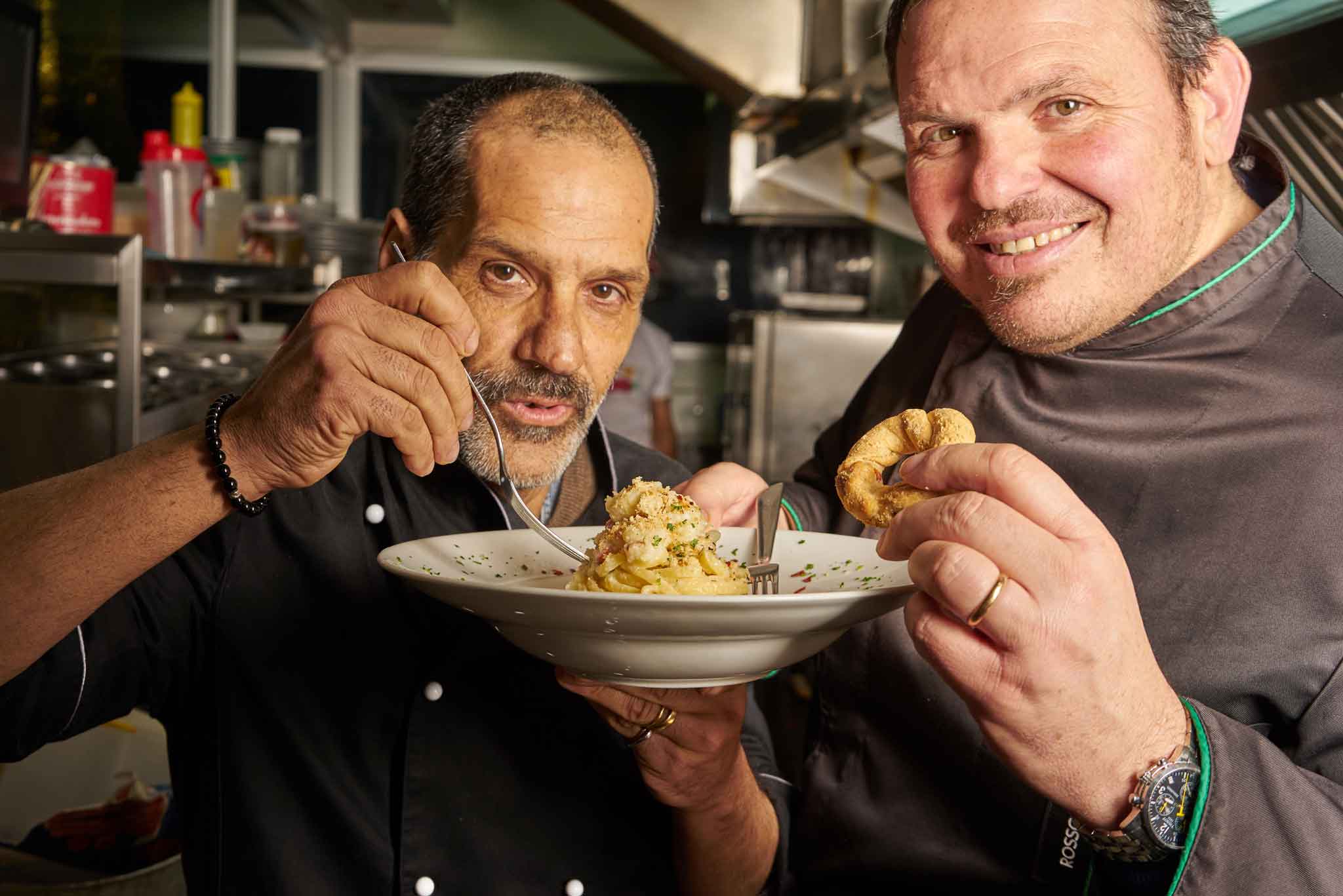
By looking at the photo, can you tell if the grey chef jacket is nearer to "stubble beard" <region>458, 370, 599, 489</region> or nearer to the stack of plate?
"stubble beard" <region>458, 370, 599, 489</region>

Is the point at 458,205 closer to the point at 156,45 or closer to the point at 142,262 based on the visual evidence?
the point at 142,262

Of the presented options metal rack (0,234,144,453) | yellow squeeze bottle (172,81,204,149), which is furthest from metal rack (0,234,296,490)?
yellow squeeze bottle (172,81,204,149)

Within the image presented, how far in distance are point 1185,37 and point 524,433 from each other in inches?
37.1

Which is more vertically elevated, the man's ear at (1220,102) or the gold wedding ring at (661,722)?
the man's ear at (1220,102)

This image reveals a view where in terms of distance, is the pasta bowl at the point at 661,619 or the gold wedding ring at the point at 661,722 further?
the gold wedding ring at the point at 661,722

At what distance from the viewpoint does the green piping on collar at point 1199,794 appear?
0.98 metres

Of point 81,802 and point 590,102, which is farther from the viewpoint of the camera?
point 81,802

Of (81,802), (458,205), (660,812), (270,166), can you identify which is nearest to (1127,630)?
(660,812)

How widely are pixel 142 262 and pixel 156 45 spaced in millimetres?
4952

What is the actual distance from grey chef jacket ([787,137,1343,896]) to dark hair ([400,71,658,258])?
620mm

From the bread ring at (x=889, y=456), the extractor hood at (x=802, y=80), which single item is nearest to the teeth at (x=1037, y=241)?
the bread ring at (x=889, y=456)

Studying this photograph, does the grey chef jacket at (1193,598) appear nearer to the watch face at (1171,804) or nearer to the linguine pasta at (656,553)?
the watch face at (1171,804)

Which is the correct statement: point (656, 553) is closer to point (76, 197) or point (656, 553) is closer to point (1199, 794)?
point (1199, 794)

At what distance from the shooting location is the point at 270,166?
4.48 m
